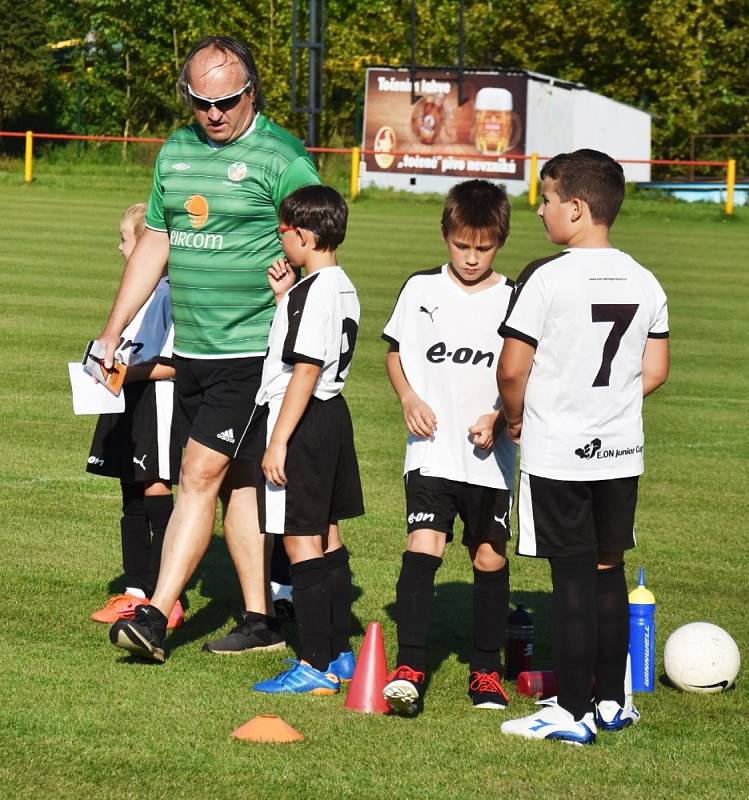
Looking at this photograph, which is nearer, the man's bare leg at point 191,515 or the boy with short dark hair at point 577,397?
the boy with short dark hair at point 577,397

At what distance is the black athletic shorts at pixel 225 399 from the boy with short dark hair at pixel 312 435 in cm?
29

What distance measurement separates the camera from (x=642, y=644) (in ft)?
18.6

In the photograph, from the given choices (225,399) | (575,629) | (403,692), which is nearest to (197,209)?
(225,399)

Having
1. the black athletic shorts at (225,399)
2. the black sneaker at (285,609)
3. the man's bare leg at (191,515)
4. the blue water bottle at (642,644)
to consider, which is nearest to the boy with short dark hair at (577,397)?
the blue water bottle at (642,644)

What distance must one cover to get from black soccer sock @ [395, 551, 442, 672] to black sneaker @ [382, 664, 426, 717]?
8 centimetres

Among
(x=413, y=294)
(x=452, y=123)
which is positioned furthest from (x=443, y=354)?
(x=452, y=123)

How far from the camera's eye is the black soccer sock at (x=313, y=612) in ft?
18.3

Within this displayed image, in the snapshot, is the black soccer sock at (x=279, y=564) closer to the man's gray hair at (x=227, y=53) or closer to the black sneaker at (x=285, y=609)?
the black sneaker at (x=285, y=609)

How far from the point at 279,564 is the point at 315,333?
5.84ft

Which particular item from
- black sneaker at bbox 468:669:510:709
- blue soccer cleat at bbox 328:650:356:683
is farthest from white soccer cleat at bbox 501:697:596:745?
blue soccer cleat at bbox 328:650:356:683

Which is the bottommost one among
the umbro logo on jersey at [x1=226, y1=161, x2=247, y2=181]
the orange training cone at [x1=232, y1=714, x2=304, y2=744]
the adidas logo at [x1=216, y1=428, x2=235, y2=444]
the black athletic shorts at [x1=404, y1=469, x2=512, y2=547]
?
the orange training cone at [x1=232, y1=714, x2=304, y2=744]

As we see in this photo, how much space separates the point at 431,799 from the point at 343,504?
151 cm

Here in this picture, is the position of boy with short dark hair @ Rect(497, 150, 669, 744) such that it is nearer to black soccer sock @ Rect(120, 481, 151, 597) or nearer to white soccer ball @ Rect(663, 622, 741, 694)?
white soccer ball @ Rect(663, 622, 741, 694)

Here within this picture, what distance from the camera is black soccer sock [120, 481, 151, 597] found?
263 inches
